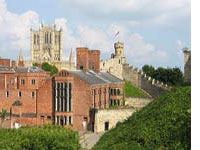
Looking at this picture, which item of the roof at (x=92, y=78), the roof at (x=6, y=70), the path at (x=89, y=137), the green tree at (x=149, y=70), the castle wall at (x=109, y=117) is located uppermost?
the green tree at (x=149, y=70)

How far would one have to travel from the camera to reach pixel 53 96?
53844 mm

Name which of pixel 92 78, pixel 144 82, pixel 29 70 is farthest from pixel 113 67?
pixel 29 70

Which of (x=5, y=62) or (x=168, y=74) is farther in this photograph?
(x=168, y=74)

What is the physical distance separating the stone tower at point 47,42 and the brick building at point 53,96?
131788mm

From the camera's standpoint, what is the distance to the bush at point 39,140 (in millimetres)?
27391

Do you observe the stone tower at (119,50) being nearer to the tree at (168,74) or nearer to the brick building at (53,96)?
the tree at (168,74)

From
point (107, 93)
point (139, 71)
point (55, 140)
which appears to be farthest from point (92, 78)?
point (55, 140)

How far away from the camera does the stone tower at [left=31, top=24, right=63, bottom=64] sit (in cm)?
19262

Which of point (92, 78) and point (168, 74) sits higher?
point (168, 74)

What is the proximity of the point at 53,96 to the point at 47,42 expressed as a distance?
14395 centimetres

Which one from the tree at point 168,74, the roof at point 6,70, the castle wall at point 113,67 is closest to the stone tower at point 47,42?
the tree at point 168,74

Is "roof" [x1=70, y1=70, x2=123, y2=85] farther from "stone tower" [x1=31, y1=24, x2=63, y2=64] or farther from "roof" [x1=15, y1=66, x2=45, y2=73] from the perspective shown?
"stone tower" [x1=31, y1=24, x2=63, y2=64]

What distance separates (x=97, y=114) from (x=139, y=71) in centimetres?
3080

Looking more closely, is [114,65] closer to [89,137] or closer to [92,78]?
[92,78]
